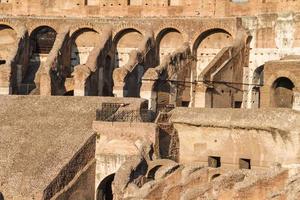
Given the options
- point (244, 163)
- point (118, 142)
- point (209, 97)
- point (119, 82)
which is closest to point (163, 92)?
point (119, 82)

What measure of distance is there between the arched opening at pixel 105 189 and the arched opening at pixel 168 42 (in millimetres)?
8778

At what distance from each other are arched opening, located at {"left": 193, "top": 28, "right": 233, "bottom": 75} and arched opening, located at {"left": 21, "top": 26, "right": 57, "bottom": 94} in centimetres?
752

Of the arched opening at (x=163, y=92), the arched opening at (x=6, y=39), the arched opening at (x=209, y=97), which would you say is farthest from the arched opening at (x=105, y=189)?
the arched opening at (x=6, y=39)

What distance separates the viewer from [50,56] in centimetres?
3603

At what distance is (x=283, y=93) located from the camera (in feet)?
106

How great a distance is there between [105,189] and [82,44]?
1066 cm

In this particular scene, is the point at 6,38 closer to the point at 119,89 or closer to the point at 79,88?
the point at 79,88

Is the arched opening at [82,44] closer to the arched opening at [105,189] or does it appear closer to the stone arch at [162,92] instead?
the stone arch at [162,92]

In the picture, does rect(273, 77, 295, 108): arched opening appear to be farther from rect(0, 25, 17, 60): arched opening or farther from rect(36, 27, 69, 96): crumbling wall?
rect(0, 25, 17, 60): arched opening

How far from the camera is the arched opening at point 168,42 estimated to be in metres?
37.0

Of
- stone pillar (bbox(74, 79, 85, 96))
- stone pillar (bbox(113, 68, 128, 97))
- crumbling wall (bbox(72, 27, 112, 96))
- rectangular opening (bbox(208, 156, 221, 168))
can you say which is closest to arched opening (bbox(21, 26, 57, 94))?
crumbling wall (bbox(72, 27, 112, 96))

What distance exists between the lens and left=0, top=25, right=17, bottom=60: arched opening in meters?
39.2

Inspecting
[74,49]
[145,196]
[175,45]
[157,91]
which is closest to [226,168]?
[145,196]

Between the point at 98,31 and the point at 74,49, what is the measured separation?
1.57m
